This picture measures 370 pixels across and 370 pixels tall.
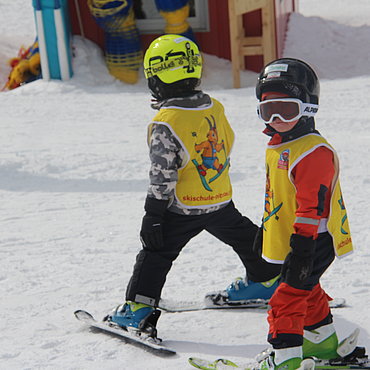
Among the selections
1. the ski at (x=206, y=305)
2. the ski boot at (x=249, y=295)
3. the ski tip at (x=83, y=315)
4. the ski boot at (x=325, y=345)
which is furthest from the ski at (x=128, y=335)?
the ski boot at (x=325, y=345)

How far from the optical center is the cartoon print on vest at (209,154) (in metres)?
3.70

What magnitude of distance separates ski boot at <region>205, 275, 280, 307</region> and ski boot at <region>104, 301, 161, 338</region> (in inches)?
18.0

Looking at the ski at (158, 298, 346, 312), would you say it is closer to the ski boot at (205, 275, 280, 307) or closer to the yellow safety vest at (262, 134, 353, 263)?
the ski boot at (205, 275, 280, 307)

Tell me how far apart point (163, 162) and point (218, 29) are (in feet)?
27.4

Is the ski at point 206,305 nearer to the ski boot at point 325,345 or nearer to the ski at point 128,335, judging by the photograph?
the ski at point 128,335

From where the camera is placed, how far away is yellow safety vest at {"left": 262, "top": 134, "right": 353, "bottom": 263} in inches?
119

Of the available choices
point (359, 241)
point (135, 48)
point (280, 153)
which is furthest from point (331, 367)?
point (135, 48)

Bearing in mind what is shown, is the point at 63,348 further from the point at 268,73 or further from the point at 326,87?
the point at 326,87

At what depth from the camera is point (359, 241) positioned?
16.3ft

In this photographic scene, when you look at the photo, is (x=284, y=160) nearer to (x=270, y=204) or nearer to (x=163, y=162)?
(x=270, y=204)

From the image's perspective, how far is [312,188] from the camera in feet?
9.70

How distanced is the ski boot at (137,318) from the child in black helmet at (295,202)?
78 centimetres

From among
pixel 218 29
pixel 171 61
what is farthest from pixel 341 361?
pixel 218 29

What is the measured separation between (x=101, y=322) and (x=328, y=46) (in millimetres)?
9262
